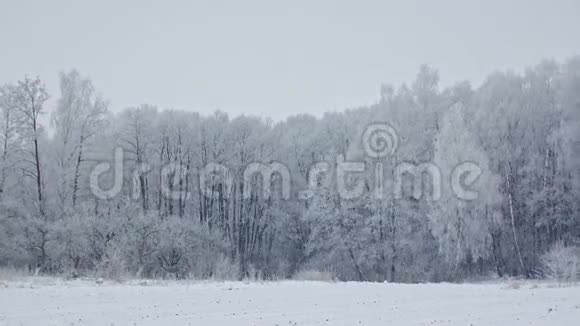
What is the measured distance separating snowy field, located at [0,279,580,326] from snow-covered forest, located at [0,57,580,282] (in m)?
10.8

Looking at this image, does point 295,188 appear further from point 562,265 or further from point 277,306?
point 277,306

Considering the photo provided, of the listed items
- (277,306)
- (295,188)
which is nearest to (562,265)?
(277,306)

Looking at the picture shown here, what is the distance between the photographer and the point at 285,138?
51594 millimetres

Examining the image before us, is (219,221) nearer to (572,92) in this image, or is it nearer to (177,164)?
(177,164)

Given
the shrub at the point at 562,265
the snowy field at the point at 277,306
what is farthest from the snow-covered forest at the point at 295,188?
the snowy field at the point at 277,306

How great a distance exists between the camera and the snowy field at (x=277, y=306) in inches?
422

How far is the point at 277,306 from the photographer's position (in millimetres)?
12898

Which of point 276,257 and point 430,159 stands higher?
point 430,159

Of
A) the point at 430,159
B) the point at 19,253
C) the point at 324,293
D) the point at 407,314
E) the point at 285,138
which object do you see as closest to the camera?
the point at 407,314

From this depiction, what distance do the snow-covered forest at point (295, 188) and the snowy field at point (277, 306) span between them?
35.3ft

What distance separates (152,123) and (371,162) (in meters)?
18.3

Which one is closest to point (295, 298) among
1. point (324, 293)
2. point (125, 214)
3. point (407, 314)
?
point (324, 293)

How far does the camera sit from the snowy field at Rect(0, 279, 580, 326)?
35.1ft

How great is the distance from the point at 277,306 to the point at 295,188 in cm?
3500
